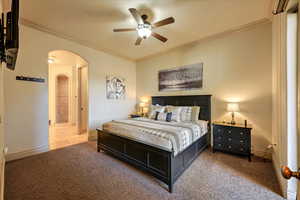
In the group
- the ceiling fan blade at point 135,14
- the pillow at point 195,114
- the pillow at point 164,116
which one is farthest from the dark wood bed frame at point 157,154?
the ceiling fan blade at point 135,14

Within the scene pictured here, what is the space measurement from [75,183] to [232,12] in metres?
4.18

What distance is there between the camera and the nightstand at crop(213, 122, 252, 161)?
275 centimetres

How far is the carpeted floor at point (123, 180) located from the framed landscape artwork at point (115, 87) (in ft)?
7.83

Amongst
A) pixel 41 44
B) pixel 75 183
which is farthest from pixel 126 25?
pixel 75 183

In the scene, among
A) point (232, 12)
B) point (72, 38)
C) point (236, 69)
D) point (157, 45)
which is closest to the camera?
point (232, 12)

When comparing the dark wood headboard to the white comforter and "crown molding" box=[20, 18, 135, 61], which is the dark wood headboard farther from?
"crown molding" box=[20, 18, 135, 61]

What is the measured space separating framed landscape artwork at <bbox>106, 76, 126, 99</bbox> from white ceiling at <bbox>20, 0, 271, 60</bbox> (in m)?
1.44

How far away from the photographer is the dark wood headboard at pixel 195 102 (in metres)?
3.59

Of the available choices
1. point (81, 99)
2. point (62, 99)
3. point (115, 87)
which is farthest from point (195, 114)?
point (62, 99)

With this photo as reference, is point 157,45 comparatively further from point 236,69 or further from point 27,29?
point 27,29

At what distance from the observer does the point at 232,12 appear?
8.57ft

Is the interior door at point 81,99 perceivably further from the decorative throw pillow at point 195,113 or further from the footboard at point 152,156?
the decorative throw pillow at point 195,113

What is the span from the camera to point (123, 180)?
2.13 m

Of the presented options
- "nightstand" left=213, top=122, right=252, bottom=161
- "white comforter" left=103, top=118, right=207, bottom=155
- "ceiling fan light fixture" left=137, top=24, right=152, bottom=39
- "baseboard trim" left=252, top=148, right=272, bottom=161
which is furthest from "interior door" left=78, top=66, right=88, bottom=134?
"baseboard trim" left=252, top=148, right=272, bottom=161
